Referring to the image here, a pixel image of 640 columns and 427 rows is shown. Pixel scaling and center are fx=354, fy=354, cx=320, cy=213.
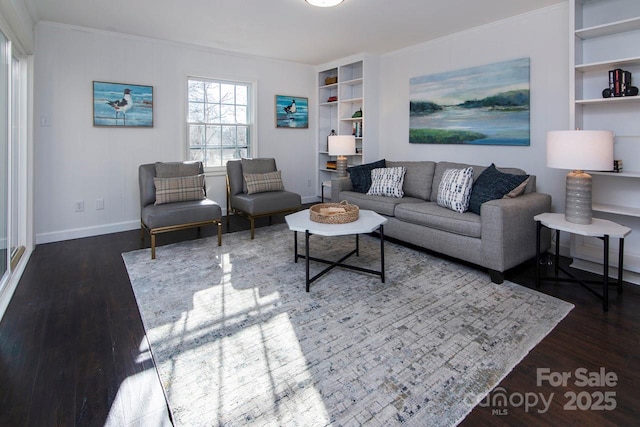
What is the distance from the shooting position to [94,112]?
421 centimetres

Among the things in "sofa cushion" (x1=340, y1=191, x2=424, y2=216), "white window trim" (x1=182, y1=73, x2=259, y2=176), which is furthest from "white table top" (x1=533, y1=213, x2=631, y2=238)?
"white window trim" (x1=182, y1=73, x2=259, y2=176)

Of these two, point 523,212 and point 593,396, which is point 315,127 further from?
point 593,396

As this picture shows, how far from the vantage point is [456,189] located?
3.45 meters

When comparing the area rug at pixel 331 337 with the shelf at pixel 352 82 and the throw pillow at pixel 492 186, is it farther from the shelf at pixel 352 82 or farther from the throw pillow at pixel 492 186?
the shelf at pixel 352 82

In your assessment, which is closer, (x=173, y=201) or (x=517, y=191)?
(x=517, y=191)

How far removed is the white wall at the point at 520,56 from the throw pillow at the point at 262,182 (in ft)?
6.30

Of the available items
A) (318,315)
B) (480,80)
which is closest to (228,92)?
(480,80)

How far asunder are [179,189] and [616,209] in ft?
13.6

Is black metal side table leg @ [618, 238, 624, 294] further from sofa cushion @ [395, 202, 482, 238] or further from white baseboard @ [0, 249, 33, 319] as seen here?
white baseboard @ [0, 249, 33, 319]

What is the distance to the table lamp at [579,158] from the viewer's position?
2.48 metres

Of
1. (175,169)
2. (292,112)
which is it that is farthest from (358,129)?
(175,169)

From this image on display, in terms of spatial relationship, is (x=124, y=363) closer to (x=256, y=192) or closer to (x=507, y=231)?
(x=507, y=231)

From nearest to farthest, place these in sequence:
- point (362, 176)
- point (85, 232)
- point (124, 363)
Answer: point (124, 363)
point (85, 232)
point (362, 176)

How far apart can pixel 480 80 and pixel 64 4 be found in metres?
4.39
